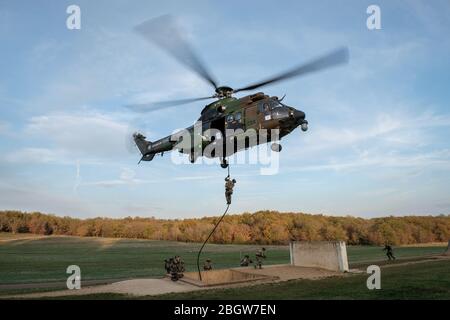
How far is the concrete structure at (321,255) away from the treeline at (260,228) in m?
90.1

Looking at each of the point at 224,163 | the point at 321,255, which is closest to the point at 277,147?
the point at 224,163

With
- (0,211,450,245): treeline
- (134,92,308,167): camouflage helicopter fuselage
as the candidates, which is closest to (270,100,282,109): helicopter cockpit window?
(134,92,308,167): camouflage helicopter fuselage

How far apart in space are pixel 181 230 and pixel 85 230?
3334cm

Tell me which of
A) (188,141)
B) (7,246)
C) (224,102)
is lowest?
(7,246)

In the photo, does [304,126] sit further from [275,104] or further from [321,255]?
[321,255]

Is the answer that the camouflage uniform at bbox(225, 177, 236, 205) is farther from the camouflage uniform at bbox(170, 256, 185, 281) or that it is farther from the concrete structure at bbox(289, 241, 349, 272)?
the concrete structure at bbox(289, 241, 349, 272)

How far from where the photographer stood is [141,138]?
26453 millimetres

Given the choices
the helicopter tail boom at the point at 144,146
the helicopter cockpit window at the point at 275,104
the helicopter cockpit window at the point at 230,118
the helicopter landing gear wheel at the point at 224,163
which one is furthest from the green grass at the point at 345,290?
the helicopter cockpit window at the point at 275,104

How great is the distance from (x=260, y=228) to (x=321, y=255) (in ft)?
317

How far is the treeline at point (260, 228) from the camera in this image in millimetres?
122125

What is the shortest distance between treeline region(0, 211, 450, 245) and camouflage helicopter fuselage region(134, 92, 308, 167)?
345 feet
